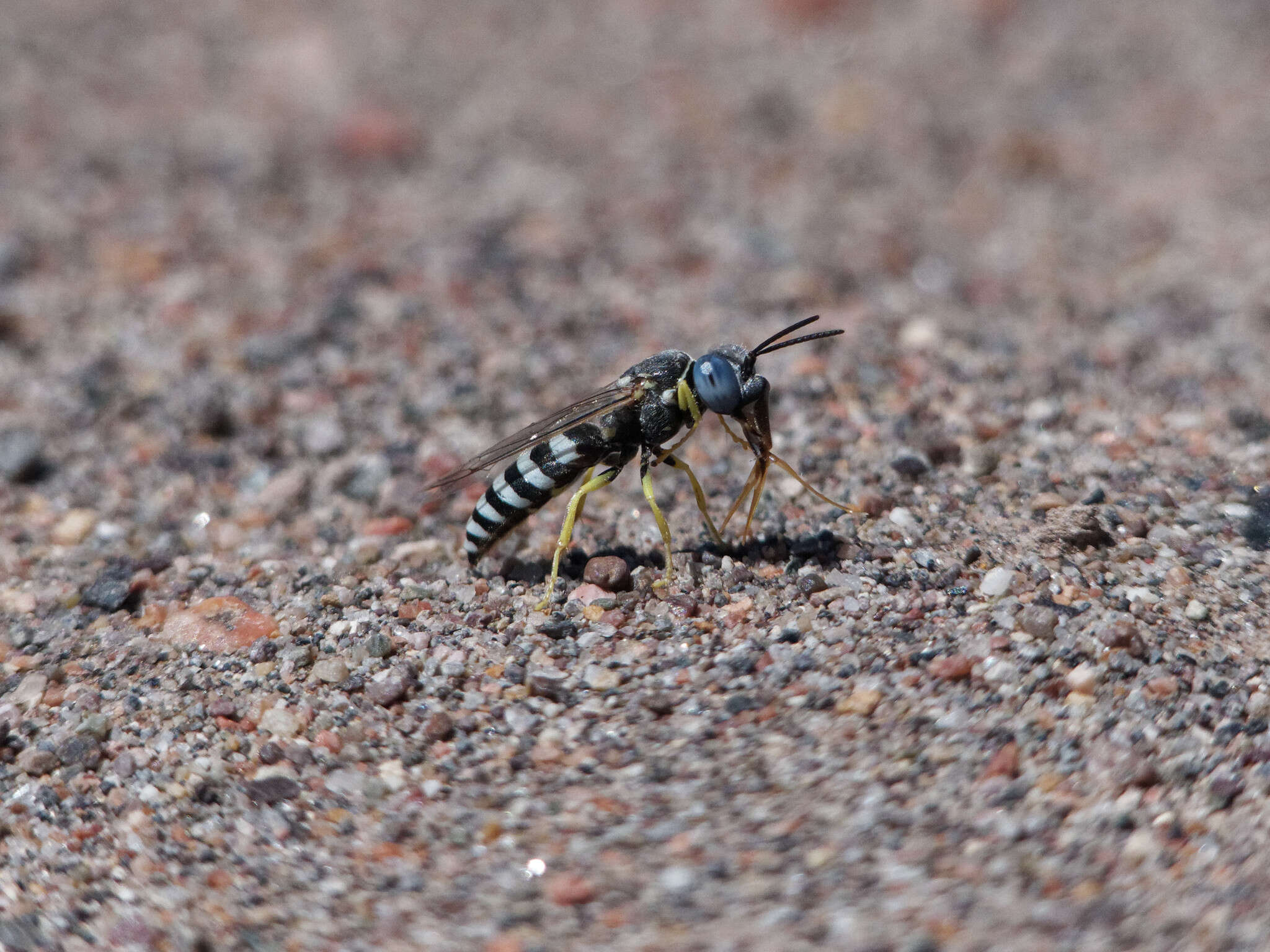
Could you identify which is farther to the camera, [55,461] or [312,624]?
[55,461]

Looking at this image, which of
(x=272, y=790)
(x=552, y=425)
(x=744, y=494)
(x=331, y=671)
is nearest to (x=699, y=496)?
(x=744, y=494)

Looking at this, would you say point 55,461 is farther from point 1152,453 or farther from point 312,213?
point 1152,453

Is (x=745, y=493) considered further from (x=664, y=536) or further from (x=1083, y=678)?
(x=1083, y=678)

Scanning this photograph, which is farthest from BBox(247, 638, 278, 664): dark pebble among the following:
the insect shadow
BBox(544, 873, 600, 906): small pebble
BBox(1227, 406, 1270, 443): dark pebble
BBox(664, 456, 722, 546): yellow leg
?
BBox(1227, 406, 1270, 443): dark pebble

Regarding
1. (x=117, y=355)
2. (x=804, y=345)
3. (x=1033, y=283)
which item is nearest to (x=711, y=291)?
(x=804, y=345)

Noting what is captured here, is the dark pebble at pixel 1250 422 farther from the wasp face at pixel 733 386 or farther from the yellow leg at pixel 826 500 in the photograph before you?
the wasp face at pixel 733 386
